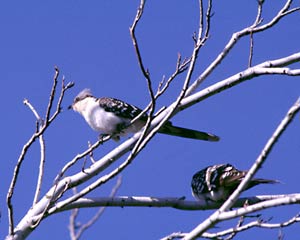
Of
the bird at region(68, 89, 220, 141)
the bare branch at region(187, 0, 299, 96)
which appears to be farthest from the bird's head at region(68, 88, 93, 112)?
the bare branch at region(187, 0, 299, 96)

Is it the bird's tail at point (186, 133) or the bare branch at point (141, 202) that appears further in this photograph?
the bird's tail at point (186, 133)

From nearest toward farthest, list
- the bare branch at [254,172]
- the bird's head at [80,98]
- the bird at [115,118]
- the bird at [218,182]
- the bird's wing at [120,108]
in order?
the bare branch at [254,172] → the bird at [218,182] → the bird at [115,118] → the bird's wing at [120,108] → the bird's head at [80,98]

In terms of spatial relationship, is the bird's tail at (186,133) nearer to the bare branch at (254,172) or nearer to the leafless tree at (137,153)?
the leafless tree at (137,153)

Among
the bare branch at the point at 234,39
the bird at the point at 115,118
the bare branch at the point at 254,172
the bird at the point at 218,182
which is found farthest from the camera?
the bird at the point at 115,118

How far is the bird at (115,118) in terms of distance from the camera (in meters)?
6.93

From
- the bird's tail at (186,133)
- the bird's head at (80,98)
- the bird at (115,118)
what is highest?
the bird's head at (80,98)

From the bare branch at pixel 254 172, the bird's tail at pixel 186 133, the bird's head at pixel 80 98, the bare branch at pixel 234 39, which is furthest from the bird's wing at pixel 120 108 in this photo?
the bare branch at pixel 254 172

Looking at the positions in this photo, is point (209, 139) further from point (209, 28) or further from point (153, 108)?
point (153, 108)

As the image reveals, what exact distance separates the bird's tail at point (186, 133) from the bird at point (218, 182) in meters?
0.48

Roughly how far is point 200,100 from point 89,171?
983 millimetres

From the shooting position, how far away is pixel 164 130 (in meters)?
7.00

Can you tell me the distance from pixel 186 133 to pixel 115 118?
3.24 ft

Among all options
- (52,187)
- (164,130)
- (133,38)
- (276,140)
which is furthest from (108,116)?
(276,140)

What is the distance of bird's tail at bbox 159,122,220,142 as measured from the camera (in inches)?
265
